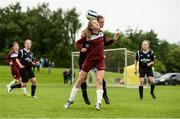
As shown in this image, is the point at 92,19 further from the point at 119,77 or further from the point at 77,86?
the point at 119,77

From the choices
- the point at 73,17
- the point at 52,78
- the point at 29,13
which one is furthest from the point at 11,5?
the point at 52,78

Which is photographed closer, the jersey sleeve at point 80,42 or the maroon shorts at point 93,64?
the maroon shorts at point 93,64

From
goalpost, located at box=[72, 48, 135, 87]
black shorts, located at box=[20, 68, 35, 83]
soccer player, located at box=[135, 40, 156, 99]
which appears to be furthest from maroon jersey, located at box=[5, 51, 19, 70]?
goalpost, located at box=[72, 48, 135, 87]

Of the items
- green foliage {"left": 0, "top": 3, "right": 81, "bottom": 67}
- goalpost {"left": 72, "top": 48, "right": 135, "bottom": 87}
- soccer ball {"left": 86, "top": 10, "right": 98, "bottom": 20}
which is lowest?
goalpost {"left": 72, "top": 48, "right": 135, "bottom": 87}

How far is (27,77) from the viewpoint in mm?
18016

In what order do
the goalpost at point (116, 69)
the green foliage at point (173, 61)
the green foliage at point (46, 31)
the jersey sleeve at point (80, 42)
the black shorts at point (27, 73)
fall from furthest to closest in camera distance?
the green foliage at point (173, 61) < the green foliage at point (46, 31) < the goalpost at point (116, 69) < the black shorts at point (27, 73) < the jersey sleeve at point (80, 42)

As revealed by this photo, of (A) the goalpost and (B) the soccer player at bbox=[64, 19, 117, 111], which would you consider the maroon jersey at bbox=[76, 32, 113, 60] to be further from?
(A) the goalpost

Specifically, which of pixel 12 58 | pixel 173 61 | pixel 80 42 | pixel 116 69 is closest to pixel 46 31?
pixel 173 61

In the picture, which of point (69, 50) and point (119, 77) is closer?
point (119, 77)

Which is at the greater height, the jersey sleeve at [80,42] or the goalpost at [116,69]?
the jersey sleeve at [80,42]

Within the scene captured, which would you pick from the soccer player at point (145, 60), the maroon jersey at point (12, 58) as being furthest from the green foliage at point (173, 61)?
the soccer player at point (145, 60)

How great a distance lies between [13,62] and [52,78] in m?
44.0

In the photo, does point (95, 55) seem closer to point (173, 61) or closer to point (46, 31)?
point (46, 31)

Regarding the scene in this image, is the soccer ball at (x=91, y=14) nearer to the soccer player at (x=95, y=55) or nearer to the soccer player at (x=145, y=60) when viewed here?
the soccer player at (x=95, y=55)
